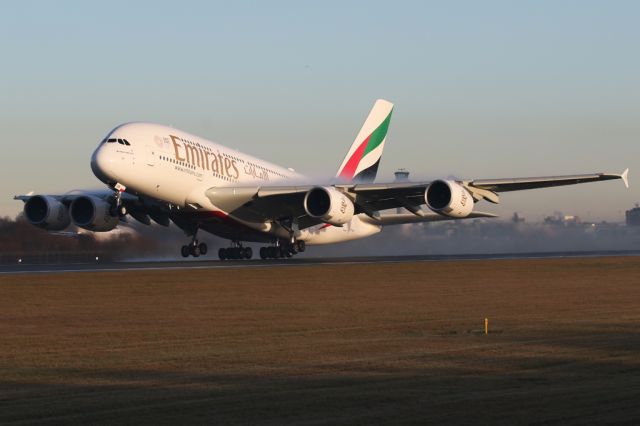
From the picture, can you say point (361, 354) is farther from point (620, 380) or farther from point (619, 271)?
point (619, 271)

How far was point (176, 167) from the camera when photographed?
158ft

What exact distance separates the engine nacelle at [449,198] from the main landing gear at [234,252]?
11.9 m

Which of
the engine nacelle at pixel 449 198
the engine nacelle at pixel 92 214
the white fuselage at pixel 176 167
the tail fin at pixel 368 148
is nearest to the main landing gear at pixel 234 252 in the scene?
the white fuselage at pixel 176 167

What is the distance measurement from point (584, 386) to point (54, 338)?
34.3 feet

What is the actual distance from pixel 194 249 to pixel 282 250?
454cm

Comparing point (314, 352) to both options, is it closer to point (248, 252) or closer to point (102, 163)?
point (102, 163)

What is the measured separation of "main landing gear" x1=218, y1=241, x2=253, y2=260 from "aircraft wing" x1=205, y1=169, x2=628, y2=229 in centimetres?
312

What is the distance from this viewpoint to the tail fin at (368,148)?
64.0 metres

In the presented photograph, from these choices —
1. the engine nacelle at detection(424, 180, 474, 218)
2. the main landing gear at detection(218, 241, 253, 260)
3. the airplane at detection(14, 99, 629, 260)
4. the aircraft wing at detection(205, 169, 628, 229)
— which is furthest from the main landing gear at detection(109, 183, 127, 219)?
the engine nacelle at detection(424, 180, 474, 218)

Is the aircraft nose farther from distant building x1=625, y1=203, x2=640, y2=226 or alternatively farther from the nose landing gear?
distant building x1=625, y1=203, x2=640, y2=226

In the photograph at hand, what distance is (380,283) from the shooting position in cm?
3628

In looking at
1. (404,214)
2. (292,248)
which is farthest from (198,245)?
(404,214)

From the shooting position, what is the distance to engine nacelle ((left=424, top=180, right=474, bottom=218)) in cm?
4772

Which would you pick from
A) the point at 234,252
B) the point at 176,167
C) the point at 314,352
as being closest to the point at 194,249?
the point at 234,252
